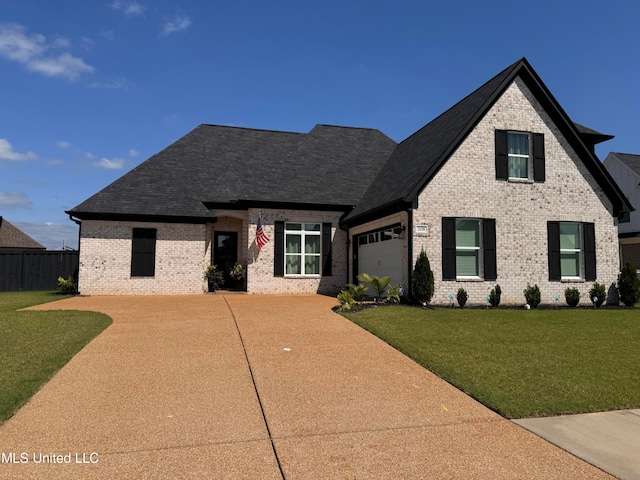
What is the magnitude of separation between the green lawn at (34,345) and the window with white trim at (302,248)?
8.01m

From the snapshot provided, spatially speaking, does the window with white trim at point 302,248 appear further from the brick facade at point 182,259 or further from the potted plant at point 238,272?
the potted plant at point 238,272

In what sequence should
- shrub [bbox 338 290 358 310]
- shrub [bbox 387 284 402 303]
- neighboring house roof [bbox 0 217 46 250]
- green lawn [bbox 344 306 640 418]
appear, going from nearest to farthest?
green lawn [bbox 344 306 640 418], shrub [bbox 338 290 358 310], shrub [bbox 387 284 402 303], neighboring house roof [bbox 0 217 46 250]

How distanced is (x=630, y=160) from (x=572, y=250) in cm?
1954

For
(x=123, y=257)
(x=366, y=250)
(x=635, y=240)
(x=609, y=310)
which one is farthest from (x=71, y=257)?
(x=635, y=240)

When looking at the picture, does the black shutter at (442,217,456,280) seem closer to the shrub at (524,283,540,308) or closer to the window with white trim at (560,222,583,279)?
the shrub at (524,283,540,308)

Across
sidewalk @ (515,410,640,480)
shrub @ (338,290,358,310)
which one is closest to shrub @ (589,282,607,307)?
shrub @ (338,290,358,310)

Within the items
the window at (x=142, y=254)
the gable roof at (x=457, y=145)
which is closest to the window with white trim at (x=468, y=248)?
the gable roof at (x=457, y=145)

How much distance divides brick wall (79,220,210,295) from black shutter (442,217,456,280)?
30.9 ft

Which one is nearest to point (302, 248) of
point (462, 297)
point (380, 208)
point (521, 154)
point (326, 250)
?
point (326, 250)

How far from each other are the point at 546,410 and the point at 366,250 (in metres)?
12.0

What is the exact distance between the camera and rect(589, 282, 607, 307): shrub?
46.0 feet

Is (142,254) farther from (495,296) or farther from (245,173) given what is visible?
(495,296)

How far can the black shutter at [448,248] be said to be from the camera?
13.2 metres

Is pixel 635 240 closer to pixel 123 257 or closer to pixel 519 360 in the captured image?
pixel 519 360
